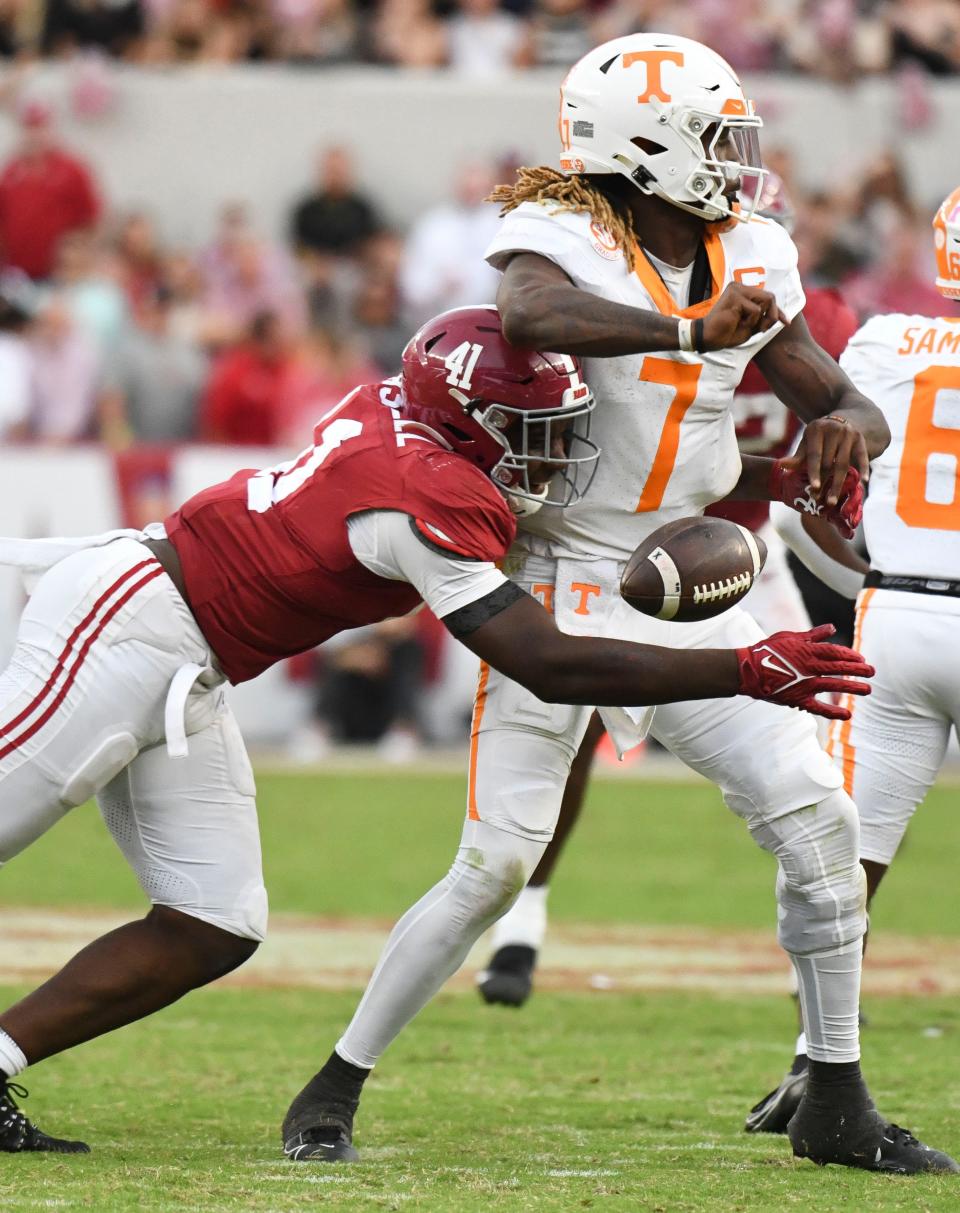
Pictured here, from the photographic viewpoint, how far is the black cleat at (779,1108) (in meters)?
4.70

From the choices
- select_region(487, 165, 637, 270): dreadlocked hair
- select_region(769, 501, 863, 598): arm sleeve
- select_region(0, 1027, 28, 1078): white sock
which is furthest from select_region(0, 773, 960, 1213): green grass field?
select_region(487, 165, 637, 270): dreadlocked hair

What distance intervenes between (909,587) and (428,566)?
1402 millimetres

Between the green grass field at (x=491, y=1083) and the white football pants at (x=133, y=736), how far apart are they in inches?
23.3

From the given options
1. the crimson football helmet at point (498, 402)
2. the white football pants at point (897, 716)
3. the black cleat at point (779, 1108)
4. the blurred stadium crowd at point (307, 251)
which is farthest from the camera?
the blurred stadium crowd at point (307, 251)

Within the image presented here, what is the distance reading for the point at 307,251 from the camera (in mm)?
14383

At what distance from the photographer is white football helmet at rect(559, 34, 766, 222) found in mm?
4277

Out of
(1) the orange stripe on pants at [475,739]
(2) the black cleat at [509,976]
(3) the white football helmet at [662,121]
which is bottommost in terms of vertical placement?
(2) the black cleat at [509,976]

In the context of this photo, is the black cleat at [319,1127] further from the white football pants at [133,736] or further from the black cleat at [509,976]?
the black cleat at [509,976]

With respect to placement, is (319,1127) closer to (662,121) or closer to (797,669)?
(797,669)

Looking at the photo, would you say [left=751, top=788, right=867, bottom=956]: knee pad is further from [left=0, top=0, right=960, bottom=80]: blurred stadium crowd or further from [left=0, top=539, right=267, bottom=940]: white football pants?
[left=0, top=0, right=960, bottom=80]: blurred stadium crowd

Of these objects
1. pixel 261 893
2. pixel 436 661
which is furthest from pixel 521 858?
pixel 436 661

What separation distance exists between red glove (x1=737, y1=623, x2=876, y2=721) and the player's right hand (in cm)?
57

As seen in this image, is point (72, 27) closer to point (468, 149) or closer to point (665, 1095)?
point (468, 149)

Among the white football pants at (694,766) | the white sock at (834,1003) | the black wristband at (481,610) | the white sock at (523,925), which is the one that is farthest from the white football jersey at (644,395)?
the white sock at (523,925)
